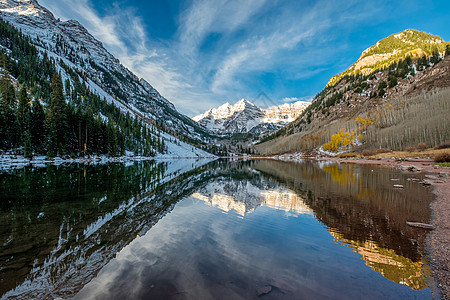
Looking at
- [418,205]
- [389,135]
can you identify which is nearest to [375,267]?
[418,205]

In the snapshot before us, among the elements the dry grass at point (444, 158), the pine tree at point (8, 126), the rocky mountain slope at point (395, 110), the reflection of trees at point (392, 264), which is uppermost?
the rocky mountain slope at point (395, 110)

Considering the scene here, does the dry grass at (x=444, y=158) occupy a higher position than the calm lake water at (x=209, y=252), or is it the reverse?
the dry grass at (x=444, y=158)

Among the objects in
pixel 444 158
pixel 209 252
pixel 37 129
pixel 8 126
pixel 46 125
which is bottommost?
pixel 209 252

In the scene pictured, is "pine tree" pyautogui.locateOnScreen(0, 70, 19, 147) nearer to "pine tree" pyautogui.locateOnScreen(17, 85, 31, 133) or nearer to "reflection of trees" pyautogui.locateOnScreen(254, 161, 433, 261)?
"pine tree" pyautogui.locateOnScreen(17, 85, 31, 133)

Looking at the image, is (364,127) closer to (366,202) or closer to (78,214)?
(366,202)

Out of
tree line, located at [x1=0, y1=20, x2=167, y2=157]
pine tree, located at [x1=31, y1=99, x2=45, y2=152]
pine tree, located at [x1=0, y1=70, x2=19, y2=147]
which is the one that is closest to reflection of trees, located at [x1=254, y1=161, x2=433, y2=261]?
tree line, located at [x1=0, y1=20, x2=167, y2=157]

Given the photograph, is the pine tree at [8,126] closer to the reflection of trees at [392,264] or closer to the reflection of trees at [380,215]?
the reflection of trees at [380,215]

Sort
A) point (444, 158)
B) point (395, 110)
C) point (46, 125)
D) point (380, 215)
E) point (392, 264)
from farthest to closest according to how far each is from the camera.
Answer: point (395, 110), point (46, 125), point (444, 158), point (380, 215), point (392, 264)

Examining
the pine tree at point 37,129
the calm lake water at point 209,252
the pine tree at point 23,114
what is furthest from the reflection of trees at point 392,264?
the pine tree at point 23,114

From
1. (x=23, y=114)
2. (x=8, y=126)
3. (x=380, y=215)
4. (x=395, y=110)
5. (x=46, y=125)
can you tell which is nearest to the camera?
(x=380, y=215)

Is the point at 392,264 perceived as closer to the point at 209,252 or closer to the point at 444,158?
the point at 209,252

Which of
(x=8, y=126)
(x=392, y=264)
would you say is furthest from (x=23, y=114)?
(x=392, y=264)

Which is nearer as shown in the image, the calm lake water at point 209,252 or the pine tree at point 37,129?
the calm lake water at point 209,252

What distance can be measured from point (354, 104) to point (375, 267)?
687 feet
